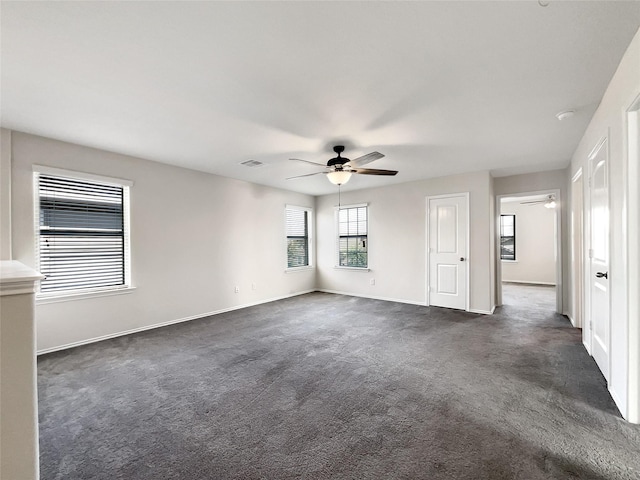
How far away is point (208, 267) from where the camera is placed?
510 cm

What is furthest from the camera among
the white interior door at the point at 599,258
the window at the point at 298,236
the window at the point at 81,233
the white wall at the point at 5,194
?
the window at the point at 298,236

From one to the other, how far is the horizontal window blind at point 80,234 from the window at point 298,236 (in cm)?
340

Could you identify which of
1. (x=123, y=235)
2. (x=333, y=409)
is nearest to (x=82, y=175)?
(x=123, y=235)

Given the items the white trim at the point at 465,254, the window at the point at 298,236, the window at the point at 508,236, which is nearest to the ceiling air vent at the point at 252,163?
the window at the point at 298,236

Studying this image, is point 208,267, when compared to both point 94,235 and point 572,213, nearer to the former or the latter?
point 94,235

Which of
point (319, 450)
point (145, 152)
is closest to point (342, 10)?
point (319, 450)

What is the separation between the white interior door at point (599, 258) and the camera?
2.56 m

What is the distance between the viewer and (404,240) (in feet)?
19.7

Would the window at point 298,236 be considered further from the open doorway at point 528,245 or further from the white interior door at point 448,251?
the open doorway at point 528,245

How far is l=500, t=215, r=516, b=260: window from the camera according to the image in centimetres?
863

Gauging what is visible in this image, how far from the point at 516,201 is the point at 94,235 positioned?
9593 mm

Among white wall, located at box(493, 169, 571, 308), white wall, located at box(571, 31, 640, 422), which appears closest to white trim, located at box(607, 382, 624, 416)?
white wall, located at box(571, 31, 640, 422)

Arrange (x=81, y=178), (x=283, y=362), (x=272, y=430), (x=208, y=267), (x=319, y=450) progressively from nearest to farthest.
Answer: (x=319, y=450), (x=272, y=430), (x=283, y=362), (x=81, y=178), (x=208, y=267)

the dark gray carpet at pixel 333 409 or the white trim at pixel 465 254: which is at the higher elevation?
the white trim at pixel 465 254
